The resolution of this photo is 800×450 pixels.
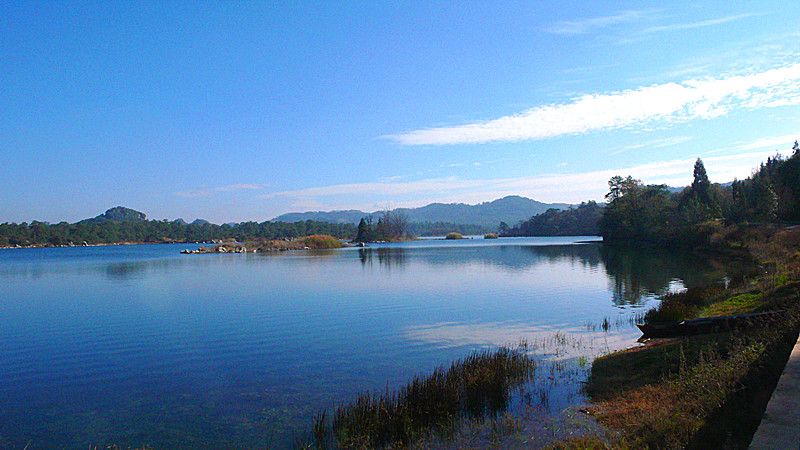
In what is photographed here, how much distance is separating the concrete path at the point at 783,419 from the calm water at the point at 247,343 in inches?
159

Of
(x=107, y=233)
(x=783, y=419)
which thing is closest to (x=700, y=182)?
(x=783, y=419)

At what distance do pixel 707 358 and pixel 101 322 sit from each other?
899 inches

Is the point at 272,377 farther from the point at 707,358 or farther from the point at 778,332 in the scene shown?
the point at 778,332

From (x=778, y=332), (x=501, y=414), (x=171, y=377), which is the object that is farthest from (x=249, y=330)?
(x=778, y=332)

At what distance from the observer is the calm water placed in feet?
31.6

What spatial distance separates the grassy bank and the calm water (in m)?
1.19

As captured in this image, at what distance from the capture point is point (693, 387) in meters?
8.59

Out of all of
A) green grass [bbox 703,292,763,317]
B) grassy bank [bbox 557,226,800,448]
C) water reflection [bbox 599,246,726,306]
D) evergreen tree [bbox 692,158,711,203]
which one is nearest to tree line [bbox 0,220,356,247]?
evergreen tree [bbox 692,158,711,203]

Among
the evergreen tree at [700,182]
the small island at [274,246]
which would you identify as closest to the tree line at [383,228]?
the small island at [274,246]

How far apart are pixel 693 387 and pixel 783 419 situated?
10.4ft

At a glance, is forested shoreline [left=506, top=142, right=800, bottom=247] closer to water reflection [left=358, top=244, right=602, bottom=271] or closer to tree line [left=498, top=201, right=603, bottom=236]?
water reflection [left=358, top=244, right=602, bottom=271]

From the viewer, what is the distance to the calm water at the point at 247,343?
9617mm

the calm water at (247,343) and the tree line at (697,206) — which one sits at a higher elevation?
the tree line at (697,206)

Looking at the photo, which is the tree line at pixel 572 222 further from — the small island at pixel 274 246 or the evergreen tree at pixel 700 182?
A: the small island at pixel 274 246
